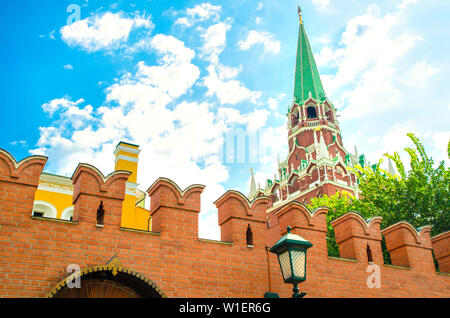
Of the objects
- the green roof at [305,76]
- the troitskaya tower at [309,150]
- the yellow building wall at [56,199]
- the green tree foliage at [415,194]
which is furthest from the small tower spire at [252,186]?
the yellow building wall at [56,199]

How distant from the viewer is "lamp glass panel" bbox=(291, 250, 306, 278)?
7.03 m

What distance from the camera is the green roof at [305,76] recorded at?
223 feet

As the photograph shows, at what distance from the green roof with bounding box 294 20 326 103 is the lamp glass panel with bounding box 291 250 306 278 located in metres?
61.7

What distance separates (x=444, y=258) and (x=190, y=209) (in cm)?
756

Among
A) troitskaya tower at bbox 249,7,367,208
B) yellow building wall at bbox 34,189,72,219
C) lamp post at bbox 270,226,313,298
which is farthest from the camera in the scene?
troitskaya tower at bbox 249,7,367,208

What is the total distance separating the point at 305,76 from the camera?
7000cm

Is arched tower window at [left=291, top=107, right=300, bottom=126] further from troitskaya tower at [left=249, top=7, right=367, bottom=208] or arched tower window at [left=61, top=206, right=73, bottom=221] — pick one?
arched tower window at [left=61, top=206, right=73, bottom=221]

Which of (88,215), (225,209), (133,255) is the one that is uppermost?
(225,209)

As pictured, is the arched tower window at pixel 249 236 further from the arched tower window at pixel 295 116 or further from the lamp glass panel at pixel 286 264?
the arched tower window at pixel 295 116

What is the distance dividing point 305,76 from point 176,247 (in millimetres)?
65071

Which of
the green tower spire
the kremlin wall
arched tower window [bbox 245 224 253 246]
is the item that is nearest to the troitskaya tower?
the green tower spire

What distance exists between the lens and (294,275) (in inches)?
273

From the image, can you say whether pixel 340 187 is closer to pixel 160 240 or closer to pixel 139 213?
pixel 139 213
